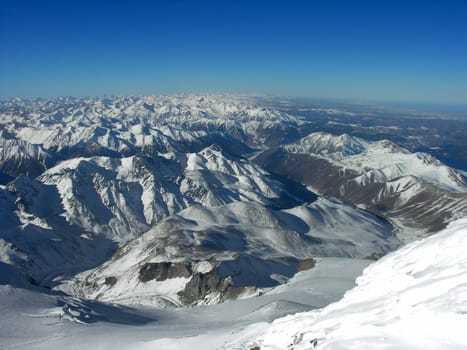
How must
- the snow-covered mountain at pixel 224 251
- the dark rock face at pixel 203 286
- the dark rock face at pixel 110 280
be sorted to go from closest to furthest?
1. the dark rock face at pixel 203 286
2. the snow-covered mountain at pixel 224 251
3. the dark rock face at pixel 110 280

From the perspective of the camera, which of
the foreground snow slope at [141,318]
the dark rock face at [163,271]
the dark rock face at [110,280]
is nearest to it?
the foreground snow slope at [141,318]

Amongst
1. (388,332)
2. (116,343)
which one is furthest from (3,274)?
(388,332)

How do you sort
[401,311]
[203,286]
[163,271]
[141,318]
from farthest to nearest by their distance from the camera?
1. [163,271]
2. [203,286]
3. [141,318]
4. [401,311]

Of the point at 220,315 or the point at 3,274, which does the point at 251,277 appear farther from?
the point at 3,274

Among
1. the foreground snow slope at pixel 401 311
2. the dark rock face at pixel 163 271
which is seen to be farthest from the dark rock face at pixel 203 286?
the foreground snow slope at pixel 401 311

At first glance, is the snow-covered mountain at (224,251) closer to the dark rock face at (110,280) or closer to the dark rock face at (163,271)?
the dark rock face at (163,271)

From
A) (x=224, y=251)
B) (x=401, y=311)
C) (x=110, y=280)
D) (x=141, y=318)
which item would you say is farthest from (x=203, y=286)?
(x=401, y=311)

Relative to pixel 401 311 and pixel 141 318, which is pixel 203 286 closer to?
pixel 141 318
